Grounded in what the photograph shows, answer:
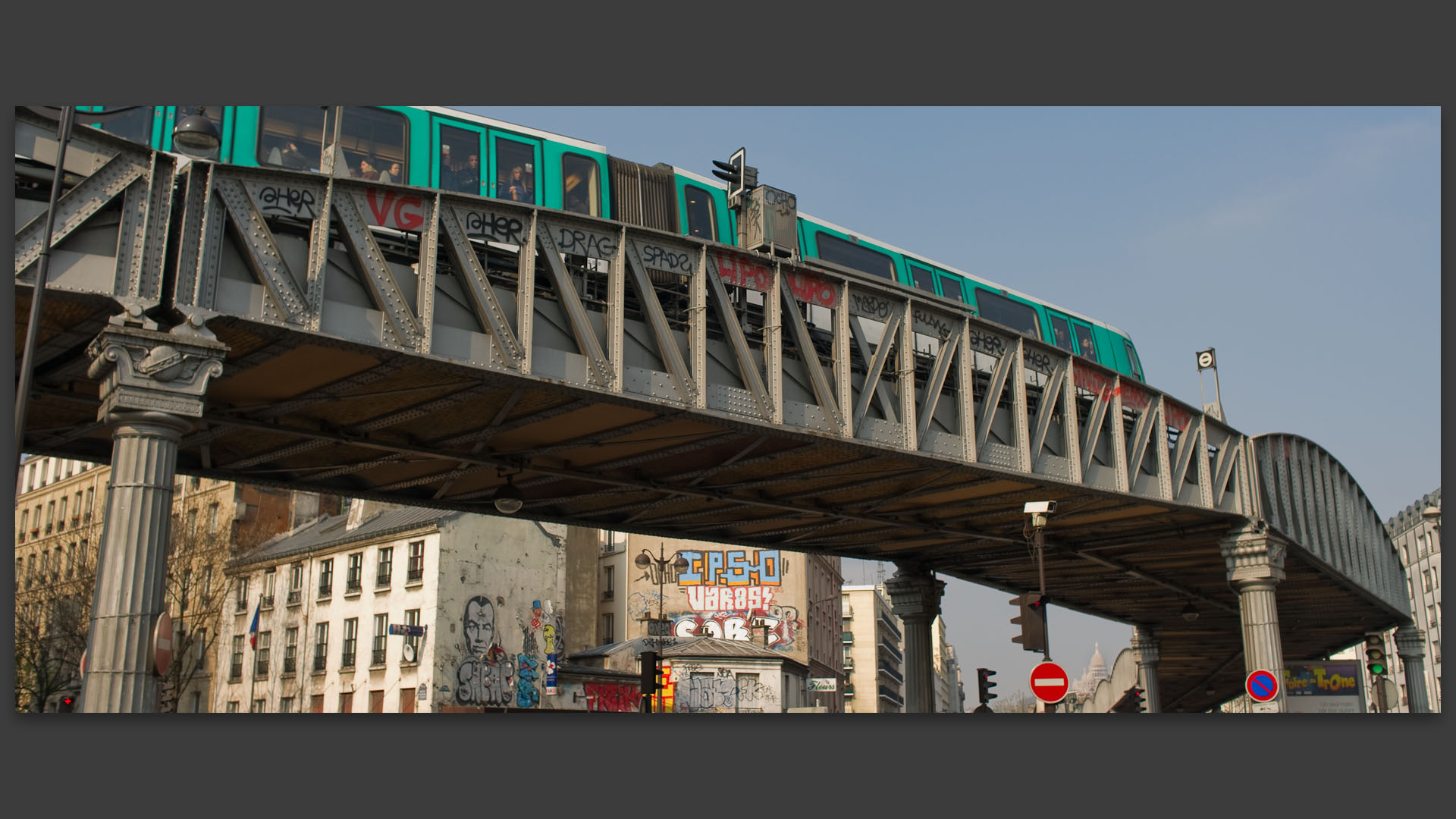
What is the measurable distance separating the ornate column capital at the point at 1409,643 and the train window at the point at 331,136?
45.9 meters

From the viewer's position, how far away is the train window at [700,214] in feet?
82.0

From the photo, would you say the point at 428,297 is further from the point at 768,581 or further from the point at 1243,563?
the point at 768,581

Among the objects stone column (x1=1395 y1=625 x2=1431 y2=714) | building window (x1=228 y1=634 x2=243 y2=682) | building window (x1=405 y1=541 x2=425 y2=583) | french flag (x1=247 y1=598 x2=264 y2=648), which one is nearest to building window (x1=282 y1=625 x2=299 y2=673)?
french flag (x1=247 y1=598 x2=264 y2=648)

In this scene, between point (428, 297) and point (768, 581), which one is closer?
point (428, 297)

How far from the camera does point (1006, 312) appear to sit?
1428 inches

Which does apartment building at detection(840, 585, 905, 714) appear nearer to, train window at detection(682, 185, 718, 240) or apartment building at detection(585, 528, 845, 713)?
apartment building at detection(585, 528, 845, 713)

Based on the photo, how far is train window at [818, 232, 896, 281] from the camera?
28.8 m

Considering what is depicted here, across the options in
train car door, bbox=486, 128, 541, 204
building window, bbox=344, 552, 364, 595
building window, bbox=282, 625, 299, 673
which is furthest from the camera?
building window, bbox=282, 625, 299, 673

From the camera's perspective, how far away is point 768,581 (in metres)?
81.1

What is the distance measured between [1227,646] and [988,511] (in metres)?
36.4

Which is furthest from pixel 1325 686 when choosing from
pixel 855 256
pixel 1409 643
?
pixel 855 256

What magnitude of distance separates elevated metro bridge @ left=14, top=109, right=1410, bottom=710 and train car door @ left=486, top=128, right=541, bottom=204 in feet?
5.72

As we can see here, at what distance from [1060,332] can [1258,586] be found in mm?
11175

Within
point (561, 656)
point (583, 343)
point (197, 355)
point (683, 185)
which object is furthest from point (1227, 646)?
point (197, 355)
